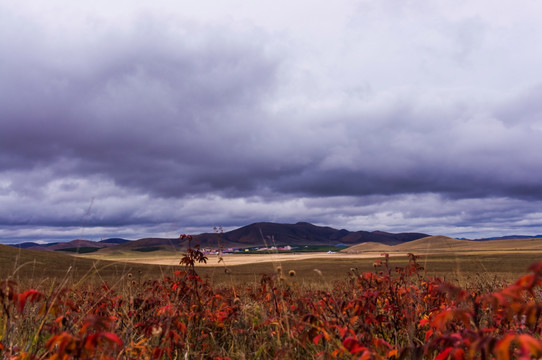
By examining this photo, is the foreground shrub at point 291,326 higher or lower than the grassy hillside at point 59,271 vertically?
higher

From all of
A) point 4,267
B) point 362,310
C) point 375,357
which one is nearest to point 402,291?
point 362,310

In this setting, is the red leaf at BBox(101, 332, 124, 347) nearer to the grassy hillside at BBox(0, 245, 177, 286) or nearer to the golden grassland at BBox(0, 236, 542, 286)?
the golden grassland at BBox(0, 236, 542, 286)

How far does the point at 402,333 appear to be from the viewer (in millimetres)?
5250

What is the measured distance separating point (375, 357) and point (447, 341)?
511 mm

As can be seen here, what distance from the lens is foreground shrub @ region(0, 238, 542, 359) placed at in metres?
1.93

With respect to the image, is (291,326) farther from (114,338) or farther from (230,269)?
(230,269)

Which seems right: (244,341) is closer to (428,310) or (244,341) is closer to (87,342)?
(428,310)

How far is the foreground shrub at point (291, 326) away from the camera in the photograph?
6.33 ft

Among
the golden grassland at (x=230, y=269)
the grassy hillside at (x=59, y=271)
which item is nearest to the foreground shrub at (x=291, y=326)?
the golden grassland at (x=230, y=269)

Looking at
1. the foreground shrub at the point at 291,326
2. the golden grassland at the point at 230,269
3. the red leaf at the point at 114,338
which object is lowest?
the golden grassland at the point at 230,269

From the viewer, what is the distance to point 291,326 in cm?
519

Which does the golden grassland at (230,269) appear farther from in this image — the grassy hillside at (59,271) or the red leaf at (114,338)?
the red leaf at (114,338)

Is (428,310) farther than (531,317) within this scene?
Yes

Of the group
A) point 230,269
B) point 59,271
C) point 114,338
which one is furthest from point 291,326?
Result: point 59,271
